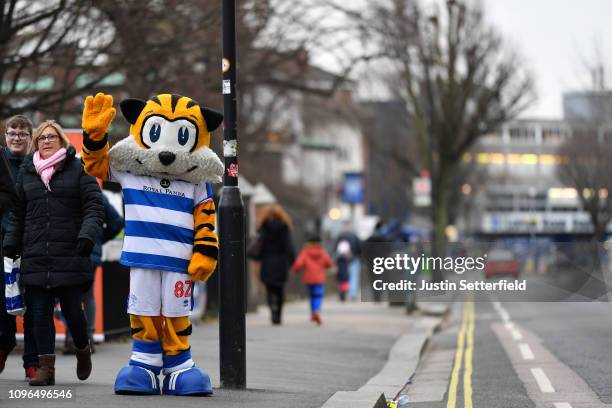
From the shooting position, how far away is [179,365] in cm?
913

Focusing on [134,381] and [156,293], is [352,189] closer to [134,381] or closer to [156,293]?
[156,293]

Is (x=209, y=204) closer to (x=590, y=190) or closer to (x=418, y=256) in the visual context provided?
(x=418, y=256)

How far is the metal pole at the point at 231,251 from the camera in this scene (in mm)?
9758

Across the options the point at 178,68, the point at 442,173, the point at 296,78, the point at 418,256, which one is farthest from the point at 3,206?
the point at 442,173

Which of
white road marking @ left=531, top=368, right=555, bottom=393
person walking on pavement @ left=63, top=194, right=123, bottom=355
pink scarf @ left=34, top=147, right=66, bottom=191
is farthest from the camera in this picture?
person walking on pavement @ left=63, top=194, right=123, bottom=355

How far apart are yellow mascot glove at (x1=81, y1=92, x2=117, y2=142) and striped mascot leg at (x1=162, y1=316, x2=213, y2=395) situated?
4.35 ft

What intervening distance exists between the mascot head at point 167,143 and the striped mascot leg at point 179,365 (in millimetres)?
1000

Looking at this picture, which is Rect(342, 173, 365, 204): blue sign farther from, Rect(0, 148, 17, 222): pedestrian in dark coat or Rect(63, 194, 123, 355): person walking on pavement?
Rect(0, 148, 17, 222): pedestrian in dark coat

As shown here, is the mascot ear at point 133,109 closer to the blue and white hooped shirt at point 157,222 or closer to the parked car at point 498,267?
the blue and white hooped shirt at point 157,222

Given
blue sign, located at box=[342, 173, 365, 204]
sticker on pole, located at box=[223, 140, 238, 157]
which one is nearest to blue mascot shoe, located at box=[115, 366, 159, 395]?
sticker on pole, located at box=[223, 140, 238, 157]

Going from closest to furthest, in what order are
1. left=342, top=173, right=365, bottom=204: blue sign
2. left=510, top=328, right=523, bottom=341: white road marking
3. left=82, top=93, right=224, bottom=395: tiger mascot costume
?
left=82, top=93, right=224, bottom=395: tiger mascot costume
left=510, top=328, right=523, bottom=341: white road marking
left=342, top=173, right=365, bottom=204: blue sign

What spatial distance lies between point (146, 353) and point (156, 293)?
1.34 ft

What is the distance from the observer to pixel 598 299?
23078 millimetres

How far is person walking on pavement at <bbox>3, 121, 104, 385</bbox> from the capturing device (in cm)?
916
